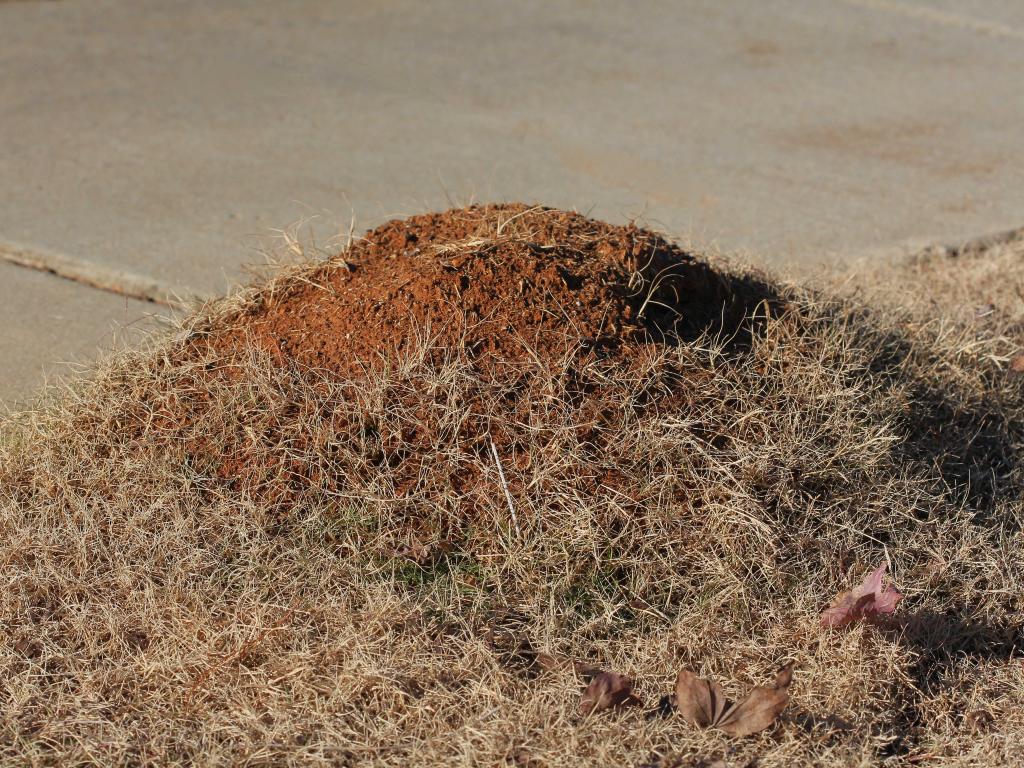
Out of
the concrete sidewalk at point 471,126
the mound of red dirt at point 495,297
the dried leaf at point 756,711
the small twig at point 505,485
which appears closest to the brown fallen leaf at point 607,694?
the dried leaf at point 756,711

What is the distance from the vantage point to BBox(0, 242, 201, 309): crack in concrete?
387 centimetres

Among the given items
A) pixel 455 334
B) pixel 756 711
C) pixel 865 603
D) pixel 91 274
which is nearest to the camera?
pixel 756 711

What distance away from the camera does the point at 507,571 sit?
2477 mm

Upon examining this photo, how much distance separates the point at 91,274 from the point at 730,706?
265cm

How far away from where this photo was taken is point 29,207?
4.50 meters

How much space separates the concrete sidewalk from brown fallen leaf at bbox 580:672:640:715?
1.65 m

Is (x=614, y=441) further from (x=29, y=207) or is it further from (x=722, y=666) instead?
(x=29, y=207)

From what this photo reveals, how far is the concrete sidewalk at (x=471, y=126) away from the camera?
4383mm

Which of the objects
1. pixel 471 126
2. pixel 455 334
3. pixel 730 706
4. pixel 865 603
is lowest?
pixel 730 706

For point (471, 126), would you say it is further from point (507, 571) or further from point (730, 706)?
point (730, 706)

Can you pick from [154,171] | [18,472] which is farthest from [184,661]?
[154,171]

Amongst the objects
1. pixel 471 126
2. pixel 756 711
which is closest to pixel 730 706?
pixel 756 711

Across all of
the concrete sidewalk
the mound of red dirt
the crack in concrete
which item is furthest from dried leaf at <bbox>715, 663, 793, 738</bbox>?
the crack in concrete

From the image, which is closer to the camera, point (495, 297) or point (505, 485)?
point (505, 485)
